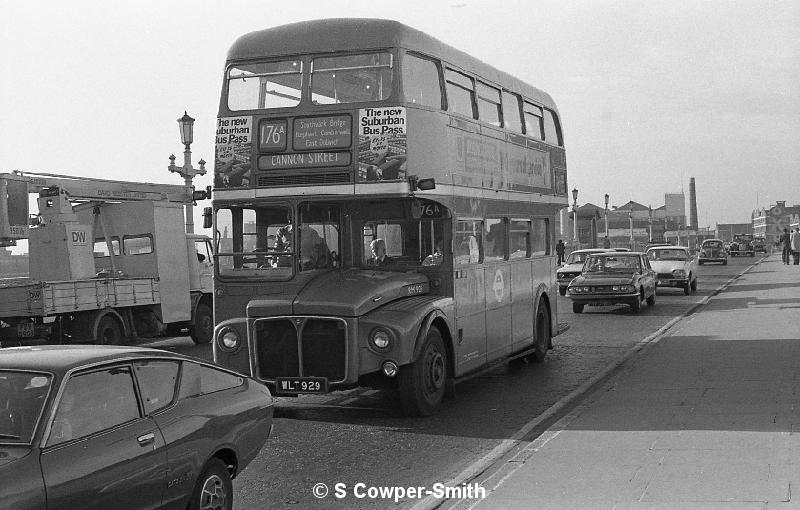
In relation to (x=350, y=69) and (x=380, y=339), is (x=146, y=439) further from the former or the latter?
(x=350, y=69)

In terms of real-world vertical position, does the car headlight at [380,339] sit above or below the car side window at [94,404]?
below

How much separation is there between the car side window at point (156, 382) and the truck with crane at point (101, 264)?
11941mm

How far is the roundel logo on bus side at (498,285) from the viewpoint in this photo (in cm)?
1334

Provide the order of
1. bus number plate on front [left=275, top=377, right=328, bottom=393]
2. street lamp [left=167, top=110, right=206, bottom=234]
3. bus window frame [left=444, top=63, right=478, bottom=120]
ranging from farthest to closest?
1. street lamp [left=167, top=110, right=206, bottom=234]
2. bus window frame [left=444, top=63, right=478, bottom=120]
3. bus number plate on front [left=275, top=377, right=328, bottom=393]

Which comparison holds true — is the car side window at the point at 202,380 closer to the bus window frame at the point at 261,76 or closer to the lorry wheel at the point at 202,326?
the bus window frame at the point at 261,76

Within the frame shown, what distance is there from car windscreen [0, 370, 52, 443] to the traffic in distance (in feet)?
0.04

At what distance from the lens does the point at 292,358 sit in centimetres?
1030

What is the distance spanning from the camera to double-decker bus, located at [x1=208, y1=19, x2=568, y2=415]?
10289mm

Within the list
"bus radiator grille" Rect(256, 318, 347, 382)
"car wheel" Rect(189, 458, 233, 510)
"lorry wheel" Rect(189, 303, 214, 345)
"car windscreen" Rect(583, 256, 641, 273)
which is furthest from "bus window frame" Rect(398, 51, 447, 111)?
"car windscreen" Rect(583, 256, 641, 273)

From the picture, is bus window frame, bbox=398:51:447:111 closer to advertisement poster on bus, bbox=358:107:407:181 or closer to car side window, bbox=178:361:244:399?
advertisement poster on bus, bbox=358:107:407:181

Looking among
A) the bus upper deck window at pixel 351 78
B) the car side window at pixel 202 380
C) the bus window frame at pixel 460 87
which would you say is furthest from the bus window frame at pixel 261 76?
the car side window at pixel 202 380

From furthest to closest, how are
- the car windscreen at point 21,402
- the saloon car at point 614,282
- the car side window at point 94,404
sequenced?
the saloon car at point 614,282 → the car side window at point 94,404 → the car windscreen at point 21,402

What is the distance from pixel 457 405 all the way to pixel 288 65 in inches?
171

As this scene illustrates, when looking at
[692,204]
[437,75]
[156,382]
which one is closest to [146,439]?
[156,382]
